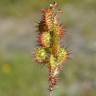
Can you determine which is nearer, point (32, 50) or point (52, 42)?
point (52, 42)

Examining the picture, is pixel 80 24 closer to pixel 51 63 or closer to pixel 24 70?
pixel 24 70

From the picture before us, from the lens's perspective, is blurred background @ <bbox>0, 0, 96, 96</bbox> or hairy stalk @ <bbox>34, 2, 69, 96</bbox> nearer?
hairy stalk @ <bbox>34, 2, 69, 96</bbox>

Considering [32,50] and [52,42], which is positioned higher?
[32,50]

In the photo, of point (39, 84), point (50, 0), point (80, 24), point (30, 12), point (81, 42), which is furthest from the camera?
point (30, 12)

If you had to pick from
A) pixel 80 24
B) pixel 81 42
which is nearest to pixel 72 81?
pixel 81 42

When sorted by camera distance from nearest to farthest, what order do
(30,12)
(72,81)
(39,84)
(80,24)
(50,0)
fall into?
(50,0), (39,84), (72,81), (80,24), (30,12)

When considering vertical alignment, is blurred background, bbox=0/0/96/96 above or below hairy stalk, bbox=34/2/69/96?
above

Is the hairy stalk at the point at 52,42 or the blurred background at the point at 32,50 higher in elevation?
the blurred background at the point at 32,50

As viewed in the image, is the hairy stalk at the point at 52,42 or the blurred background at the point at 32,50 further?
the blurred background at the point at 32,50
